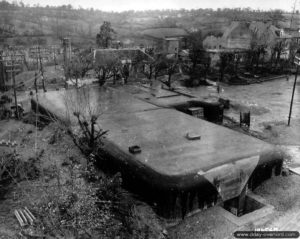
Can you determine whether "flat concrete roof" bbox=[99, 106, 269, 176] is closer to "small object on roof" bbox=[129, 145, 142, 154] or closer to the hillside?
"small object on roof" bbox=[129, 145, 142, 154]

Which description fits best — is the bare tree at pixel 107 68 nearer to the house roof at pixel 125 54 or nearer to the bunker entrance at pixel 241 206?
the house roof at pixel 125 54

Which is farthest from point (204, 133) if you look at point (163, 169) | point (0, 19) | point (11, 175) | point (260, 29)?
point (0, 19)

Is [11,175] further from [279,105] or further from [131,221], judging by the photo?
[279,105]

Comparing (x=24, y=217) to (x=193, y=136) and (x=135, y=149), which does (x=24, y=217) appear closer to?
(x=135, y=149)

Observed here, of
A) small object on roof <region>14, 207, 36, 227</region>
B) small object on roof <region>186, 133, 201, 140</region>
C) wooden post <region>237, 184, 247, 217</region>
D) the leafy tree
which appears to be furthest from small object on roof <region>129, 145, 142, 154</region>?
the leafy tree

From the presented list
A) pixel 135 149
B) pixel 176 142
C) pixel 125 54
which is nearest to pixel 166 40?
pixel 125 54

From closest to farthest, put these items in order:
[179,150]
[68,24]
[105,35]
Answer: [179,150]
[105,35]
[68,24]
